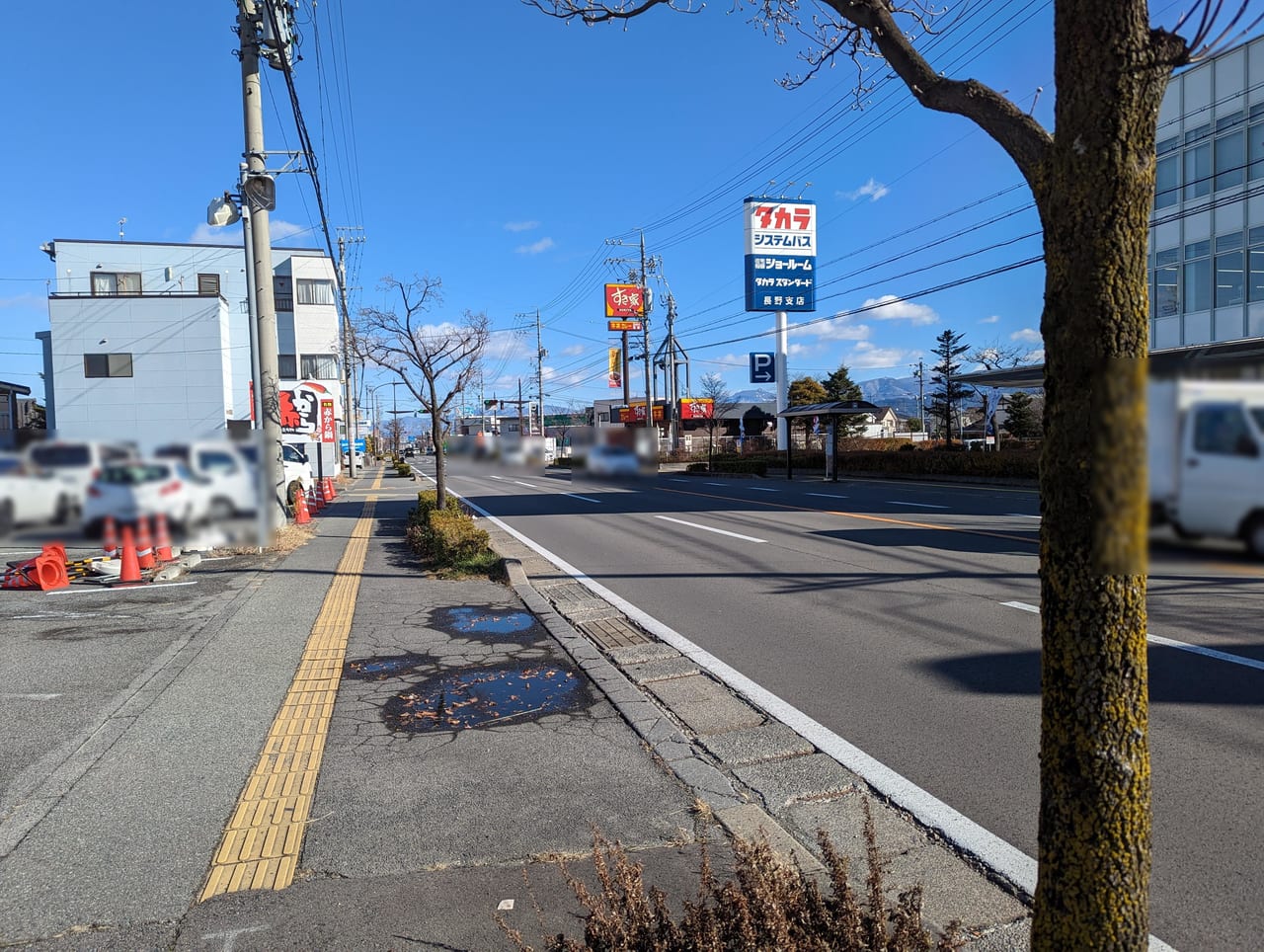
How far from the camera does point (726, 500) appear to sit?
24.6 metres

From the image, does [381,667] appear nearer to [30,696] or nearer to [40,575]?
[30,696]

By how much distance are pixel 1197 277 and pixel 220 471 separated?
118 feet

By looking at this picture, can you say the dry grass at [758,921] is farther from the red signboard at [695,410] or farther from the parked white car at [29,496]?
the red signboard at [695,410]

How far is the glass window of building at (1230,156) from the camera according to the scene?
28.3 metres

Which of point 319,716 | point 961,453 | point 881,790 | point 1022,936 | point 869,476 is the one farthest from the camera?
point 869,476

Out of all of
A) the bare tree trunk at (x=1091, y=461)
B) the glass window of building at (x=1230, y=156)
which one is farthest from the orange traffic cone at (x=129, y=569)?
the glass window of building at (x=1230, y=156)

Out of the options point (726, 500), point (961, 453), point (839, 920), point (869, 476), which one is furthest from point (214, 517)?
point (869, 476)

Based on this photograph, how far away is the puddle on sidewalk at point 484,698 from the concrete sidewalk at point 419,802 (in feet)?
0.08

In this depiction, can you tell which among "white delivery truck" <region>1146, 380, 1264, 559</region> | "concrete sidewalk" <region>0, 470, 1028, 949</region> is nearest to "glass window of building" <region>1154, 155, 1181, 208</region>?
"concrete sidewalk" <region>0, 470, 1028, 949</region>

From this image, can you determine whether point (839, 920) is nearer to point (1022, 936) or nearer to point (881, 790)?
point (1022, 936)

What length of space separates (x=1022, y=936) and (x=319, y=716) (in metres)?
4.56

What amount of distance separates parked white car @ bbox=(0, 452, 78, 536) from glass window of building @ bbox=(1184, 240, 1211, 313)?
35.3 m

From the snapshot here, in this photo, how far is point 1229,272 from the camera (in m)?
28.9

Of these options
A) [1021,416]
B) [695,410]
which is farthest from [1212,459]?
[695,410]
